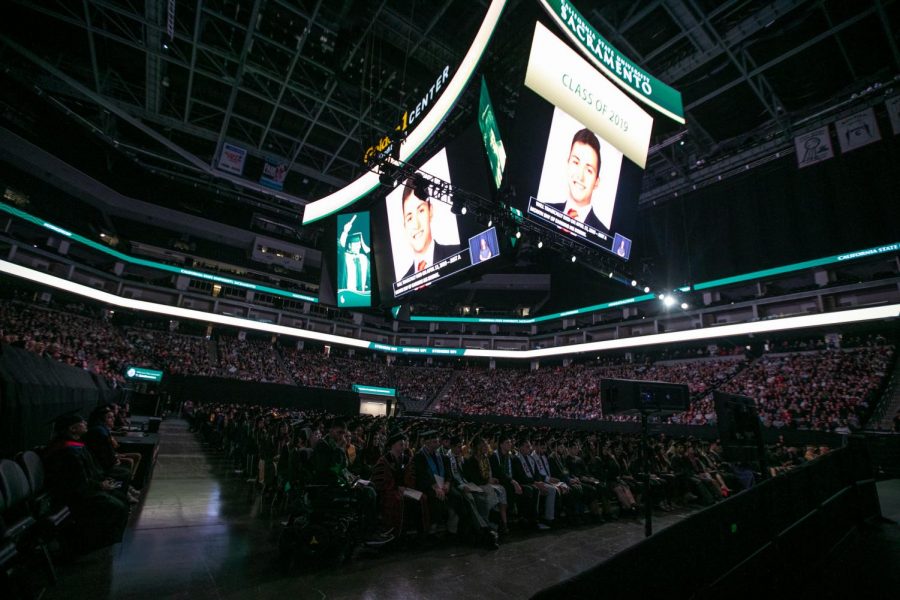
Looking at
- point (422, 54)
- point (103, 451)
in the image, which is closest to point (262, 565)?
point (103, 451)

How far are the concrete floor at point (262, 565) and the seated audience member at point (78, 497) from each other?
0.21 meters

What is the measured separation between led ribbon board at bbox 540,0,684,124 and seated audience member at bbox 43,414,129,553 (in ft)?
32.6

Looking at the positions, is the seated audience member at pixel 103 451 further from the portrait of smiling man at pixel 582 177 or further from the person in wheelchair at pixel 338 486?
the portrait of smiling man at pixel 582 177

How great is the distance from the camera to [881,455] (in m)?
10.6

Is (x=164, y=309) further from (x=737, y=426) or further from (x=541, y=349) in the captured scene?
(x=737, y=426)

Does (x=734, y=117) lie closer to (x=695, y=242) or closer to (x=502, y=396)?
(x=695, y=242)

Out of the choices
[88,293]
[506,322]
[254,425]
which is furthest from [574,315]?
[88,293]

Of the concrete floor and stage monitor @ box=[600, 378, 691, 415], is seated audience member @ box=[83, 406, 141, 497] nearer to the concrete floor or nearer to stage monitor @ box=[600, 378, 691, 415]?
the concrete floor

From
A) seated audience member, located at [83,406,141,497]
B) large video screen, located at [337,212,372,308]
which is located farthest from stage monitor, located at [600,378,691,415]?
large video screen, located at [337,212,372,308]

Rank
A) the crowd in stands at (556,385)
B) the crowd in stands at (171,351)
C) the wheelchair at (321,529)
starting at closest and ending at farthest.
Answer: the wheelchair at (321,529)
the crowd in stands at (556,385)
the crowd in stands at (171,351)

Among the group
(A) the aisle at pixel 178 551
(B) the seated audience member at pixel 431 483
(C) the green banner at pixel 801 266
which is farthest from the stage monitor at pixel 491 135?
(C) the green banner at pixel 801 266

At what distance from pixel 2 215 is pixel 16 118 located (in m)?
5.67

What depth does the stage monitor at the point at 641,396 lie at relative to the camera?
5.49 m

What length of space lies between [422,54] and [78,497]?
52.1ft
